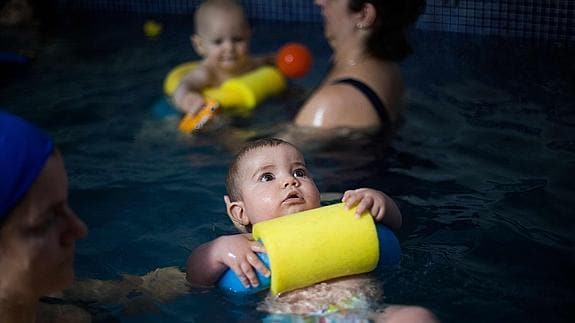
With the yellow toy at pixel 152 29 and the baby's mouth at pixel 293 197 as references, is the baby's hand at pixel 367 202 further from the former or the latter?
the yellow toy at pixel 152 29

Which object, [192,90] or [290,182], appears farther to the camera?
[192,90]

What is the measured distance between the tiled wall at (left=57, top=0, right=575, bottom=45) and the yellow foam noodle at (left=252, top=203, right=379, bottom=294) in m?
4.81

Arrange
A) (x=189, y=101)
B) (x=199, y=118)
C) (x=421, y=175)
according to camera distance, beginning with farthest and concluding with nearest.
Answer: (x=189, y=101) → (x=199, y=118) → (x=421, y=175)

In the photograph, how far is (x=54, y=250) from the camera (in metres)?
2.15

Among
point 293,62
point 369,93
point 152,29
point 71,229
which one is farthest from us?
point 152,29

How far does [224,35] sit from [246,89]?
0.66 metres

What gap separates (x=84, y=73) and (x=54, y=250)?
5.22 m

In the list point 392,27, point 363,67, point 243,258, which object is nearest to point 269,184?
point 243,258

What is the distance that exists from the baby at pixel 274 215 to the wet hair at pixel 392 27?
1576 mm

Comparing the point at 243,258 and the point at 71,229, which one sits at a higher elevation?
the point at 71,229

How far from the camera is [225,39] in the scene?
19.7ft

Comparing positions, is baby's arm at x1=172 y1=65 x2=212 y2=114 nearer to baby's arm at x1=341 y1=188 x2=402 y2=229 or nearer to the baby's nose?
the baby's nose

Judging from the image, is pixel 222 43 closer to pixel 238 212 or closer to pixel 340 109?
pixel 340 109

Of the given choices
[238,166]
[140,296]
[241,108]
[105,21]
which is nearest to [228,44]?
[241,108]
